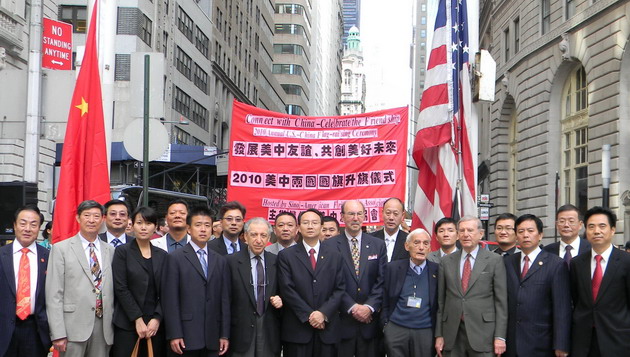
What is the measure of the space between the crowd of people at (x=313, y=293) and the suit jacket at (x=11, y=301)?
12 millimetres

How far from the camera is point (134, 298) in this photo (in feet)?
28.9

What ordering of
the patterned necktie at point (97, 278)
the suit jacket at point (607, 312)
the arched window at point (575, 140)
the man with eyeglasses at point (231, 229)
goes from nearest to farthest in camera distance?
the suit jacket at point (607, 312)
the patterned necktie at point (97, 278)
the man with eyeglasses at point (231, 229)
the arched window at point (575, 140)

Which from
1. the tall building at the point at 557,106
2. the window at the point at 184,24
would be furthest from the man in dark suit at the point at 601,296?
the window at the point at 184,24

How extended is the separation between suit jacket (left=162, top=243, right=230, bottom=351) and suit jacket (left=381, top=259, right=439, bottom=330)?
1.83 metres

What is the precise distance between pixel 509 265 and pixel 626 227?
21809 mm

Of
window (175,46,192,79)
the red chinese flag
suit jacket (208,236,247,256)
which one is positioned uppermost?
window (175,46,192,79)

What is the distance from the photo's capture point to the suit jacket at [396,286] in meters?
9.32

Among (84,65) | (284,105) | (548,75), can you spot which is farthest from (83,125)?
(284,105)

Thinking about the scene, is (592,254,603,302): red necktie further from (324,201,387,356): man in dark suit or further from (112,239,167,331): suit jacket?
(112,239,167,331): suit jacket

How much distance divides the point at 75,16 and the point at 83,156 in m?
38.8

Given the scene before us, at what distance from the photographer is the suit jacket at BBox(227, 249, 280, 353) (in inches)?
360

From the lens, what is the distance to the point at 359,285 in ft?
32.0

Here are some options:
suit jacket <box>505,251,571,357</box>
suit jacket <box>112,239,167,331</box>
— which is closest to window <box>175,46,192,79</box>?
suit jacket <box>112,239,167,331</box>

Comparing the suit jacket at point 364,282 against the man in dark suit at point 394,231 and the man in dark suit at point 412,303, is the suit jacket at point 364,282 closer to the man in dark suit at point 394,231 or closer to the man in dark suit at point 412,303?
the man in dark suit at point 412,303
